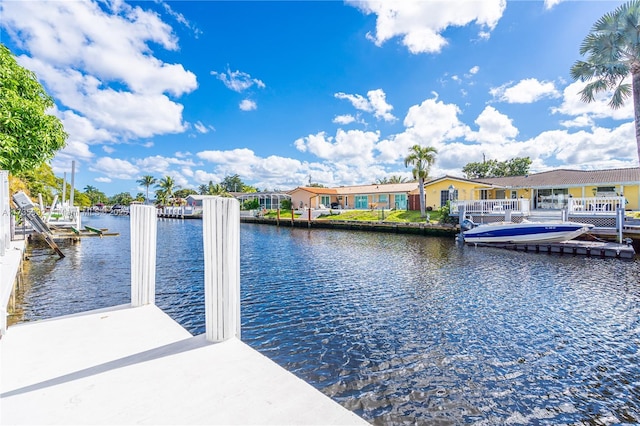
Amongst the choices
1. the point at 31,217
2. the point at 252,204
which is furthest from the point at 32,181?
the point at 252,204

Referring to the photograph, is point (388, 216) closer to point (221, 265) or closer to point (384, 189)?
point (384, 189)

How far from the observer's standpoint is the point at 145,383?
107 inches

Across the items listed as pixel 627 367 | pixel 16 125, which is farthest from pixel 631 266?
pixel 16 125

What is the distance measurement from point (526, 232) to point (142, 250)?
19041mm

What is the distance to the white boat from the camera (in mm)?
16375

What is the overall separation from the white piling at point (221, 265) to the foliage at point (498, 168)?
174 feet

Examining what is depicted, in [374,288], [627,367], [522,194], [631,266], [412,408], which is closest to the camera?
[412,408]

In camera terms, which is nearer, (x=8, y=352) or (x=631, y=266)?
(x=8, y=352)

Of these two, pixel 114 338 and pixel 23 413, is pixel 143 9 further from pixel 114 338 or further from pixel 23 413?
pixel 23 413

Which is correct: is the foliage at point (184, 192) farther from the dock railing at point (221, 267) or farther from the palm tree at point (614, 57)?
the dock railing at point (221, 267)

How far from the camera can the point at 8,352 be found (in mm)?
3246

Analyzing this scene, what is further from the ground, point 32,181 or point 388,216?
point 32,181

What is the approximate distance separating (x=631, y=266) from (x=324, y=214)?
94.2 ft

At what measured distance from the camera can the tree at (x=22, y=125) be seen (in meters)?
6.23
